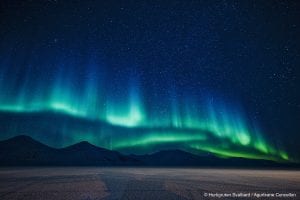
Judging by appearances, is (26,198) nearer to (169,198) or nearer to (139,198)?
(139,198)

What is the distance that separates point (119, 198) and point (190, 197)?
2.79m

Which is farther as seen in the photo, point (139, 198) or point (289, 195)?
point (289, 195)

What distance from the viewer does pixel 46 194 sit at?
1165cm

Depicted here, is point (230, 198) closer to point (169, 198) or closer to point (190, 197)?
point (190, 197)

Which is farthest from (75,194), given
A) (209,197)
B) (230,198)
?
(230,198)

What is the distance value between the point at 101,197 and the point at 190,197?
3.50 m

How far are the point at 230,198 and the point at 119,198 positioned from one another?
4.22 meters

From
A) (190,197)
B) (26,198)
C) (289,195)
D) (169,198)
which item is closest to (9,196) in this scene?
(26,198)

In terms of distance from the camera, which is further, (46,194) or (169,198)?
(46,194)

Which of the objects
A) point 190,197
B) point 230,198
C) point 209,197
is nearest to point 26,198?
point 190,197

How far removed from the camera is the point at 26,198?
10617mm

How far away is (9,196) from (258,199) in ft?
31.6

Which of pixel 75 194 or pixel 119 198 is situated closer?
pixel 119 198

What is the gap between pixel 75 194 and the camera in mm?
11477
